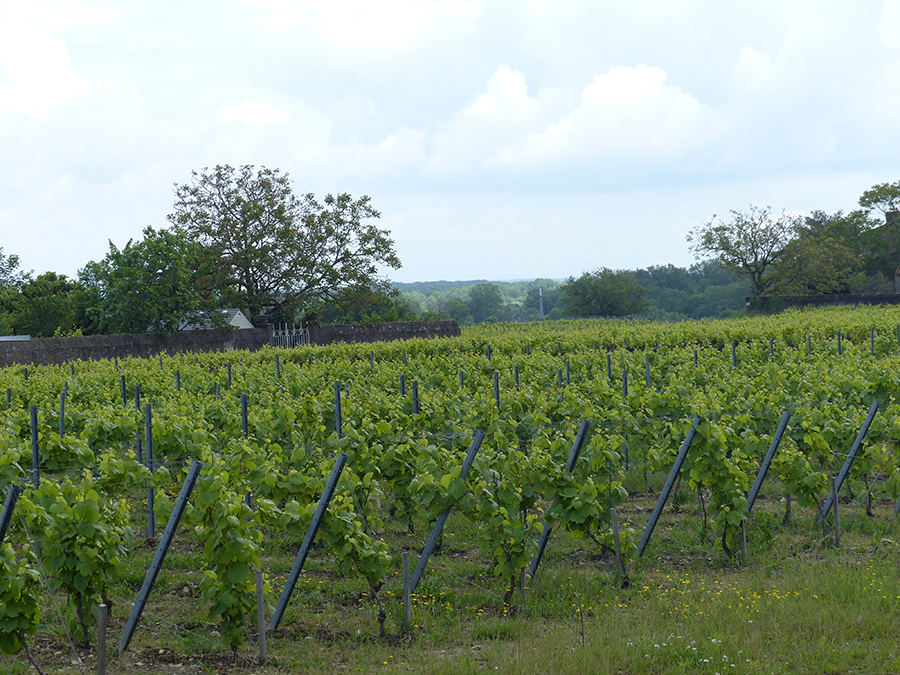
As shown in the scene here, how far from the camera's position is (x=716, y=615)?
5535 mm

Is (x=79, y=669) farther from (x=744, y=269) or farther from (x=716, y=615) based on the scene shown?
(x=744, y=269)

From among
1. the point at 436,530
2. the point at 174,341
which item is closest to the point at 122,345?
the point at 174,341

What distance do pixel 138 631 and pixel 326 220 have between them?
35619 mm

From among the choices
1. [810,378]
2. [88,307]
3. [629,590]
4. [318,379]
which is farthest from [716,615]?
[88,307]

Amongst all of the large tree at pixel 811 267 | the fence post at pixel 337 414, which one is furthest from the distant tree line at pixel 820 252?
the fence post at pixel 337 414

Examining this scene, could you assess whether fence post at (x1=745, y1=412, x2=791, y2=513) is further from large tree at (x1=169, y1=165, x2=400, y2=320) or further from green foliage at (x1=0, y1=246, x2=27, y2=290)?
green foliage at (x1=0, y1=246, x2=27, y2=290)

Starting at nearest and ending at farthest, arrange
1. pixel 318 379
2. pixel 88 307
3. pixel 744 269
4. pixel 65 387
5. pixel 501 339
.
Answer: pixel 65 387
pixel 318 379
pixel 501 339
pixel 88 307
pixel 744 269

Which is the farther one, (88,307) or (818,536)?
(88,307)

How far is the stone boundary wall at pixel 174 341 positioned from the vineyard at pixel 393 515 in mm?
12042

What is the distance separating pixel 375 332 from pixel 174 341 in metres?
8.92

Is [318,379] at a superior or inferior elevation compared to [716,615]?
superior

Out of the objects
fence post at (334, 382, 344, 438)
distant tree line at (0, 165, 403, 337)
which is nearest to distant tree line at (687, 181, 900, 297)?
distant tree line at (0, 165, 403, 337)

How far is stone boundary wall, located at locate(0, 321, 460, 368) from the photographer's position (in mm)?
21359

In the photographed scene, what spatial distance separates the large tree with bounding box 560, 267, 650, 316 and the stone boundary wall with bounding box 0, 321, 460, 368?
34.7m
